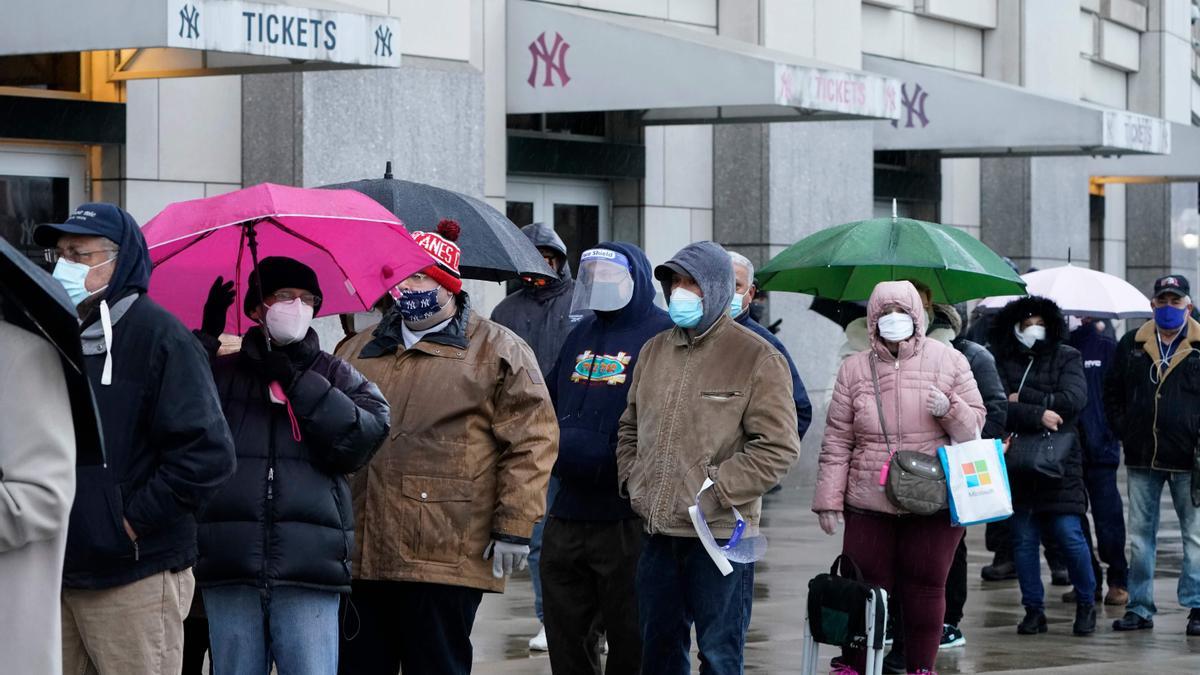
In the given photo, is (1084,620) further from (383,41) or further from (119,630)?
(119,630)

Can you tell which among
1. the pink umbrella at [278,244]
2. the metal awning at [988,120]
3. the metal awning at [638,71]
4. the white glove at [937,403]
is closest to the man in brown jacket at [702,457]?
the pink umbrella at [278,244]

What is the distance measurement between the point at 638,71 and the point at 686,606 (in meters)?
7.66

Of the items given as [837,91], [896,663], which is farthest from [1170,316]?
[837,91]

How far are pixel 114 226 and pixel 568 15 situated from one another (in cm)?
932

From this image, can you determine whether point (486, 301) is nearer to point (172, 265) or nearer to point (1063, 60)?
point (172, 265)

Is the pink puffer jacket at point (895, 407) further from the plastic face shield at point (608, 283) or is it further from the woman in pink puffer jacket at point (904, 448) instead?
the plastic face shield at point (608, 283)

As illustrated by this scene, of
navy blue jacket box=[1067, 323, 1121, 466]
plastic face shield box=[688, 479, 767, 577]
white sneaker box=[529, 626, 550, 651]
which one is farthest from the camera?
navy blue jacket box=[1067, 323, 1121, 466]

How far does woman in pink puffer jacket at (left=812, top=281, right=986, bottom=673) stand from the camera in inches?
309

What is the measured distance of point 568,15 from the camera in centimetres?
1419

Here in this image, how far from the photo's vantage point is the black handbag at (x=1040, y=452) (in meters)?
10.0

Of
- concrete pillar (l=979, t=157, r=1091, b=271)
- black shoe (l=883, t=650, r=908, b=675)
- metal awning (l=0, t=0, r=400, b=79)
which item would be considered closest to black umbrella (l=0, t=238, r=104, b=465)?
black shoe (l=883, t=650, r=908, b=675)

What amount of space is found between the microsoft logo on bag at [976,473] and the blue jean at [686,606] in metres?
1.33

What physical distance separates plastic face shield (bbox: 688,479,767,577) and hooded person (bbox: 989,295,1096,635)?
11.7 feet

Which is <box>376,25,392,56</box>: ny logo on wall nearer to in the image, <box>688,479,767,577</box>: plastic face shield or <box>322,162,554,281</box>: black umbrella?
<box>322,162,554,281</box>: black umbrella
